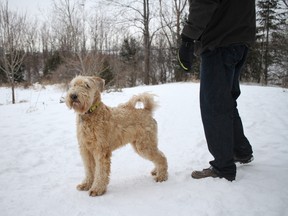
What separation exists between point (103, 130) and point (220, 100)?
1.41m

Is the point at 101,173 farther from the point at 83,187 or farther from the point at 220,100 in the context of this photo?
the point at 220,100

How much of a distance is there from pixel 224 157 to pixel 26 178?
254 centimetres

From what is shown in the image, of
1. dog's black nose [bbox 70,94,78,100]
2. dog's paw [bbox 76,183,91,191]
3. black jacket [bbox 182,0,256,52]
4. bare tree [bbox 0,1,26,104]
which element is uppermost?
bare tree [bbox 0,1,26,104]

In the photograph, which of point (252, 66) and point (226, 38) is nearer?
point (226, 38)

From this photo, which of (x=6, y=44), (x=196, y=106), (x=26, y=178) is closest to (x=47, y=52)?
(x=6, y=44)

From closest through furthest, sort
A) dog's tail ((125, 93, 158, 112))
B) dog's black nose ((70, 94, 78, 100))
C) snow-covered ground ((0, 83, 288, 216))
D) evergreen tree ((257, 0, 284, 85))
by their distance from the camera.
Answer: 1. snow-covered ground ((0, 83, 288, 216))
2. dog's black nose ((70, 94, 78, 100))
3. dog's tail ((125, 93, 158, 112))
4. evergreen tree ((257, 0, 284, 85))

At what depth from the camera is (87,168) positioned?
10.2 feet

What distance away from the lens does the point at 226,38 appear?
2619mm

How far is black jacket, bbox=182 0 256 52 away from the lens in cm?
257

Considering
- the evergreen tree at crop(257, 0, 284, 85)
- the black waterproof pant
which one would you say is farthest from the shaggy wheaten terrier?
the evergreen tree at crop(257, 0, 284, 85)

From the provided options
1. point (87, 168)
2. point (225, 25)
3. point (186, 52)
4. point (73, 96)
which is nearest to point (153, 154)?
point (87, 168)

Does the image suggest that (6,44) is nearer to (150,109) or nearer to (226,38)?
(150,109)

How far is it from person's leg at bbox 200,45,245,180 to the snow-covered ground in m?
0.28

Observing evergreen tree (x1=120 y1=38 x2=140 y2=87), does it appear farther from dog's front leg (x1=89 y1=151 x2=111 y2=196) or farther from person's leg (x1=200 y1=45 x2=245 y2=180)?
person's leg (x1=200 y1=45 x2=245 y2=180)
